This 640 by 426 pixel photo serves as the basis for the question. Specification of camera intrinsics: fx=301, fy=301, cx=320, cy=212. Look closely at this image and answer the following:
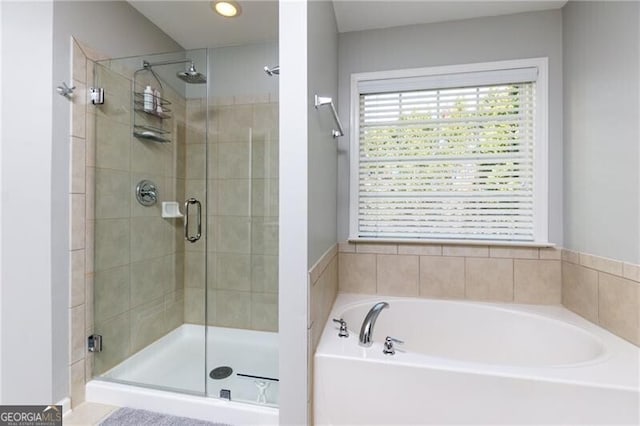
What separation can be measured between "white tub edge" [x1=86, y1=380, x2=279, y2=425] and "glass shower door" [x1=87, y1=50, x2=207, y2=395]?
0.08 meters

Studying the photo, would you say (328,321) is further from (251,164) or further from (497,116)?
(497,116)

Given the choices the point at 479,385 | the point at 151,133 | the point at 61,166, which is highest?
the point at 151,133

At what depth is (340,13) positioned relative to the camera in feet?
6.48

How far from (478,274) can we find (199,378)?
1.85 meters

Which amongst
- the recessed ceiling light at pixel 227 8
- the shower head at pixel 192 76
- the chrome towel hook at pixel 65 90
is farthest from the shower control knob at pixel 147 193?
the recessed ceiling light at pixel 227 8

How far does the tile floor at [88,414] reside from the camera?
4.86 ft

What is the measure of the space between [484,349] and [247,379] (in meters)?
1.42

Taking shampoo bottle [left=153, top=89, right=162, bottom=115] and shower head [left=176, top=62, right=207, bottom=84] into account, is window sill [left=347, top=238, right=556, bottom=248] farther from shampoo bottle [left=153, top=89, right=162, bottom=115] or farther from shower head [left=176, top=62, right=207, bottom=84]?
shampoo bottle [left=153, top=89, right=162, bottom=115]

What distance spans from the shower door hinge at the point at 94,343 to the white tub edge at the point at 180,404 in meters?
0.17

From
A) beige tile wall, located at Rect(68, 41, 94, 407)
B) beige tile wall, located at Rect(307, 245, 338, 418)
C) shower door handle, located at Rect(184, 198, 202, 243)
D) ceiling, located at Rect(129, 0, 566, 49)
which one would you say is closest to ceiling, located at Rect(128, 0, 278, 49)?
ceiling, located at Rect(129, 0, 566, 49)

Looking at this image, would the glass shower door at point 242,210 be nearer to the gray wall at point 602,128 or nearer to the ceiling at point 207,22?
the ceiling at point 207,22

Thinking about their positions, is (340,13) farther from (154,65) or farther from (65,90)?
(65,90)

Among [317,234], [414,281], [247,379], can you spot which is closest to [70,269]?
[247,379]

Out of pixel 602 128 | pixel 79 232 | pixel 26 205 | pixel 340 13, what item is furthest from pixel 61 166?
pixel 602 128
